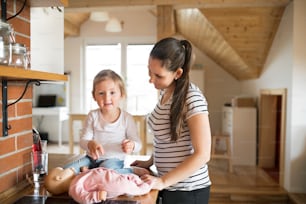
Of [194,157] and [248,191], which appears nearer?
[194,157]

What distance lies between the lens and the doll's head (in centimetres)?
64

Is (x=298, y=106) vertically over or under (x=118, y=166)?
over

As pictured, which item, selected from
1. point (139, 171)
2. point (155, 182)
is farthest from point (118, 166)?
point (155, 182)

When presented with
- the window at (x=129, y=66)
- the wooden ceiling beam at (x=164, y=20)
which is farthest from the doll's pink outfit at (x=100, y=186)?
the window at (x=129, y=66)

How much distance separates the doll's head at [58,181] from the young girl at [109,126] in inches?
6.8

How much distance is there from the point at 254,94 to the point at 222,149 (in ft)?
2.89

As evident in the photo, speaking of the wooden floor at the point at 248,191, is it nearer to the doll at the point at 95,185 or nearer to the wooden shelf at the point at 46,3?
the doll at the point at 95,185

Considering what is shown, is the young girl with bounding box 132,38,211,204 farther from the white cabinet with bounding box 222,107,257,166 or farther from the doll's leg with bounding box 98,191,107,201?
the white cabinet with bounding box 222,107,257,166

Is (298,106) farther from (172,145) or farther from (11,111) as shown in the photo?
(11,111)

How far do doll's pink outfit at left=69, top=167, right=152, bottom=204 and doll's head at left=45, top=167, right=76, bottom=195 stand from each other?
1.5 inches

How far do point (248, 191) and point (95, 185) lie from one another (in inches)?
88.6

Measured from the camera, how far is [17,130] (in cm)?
80

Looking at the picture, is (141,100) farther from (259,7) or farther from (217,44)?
(259,7)

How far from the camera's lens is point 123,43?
178 inches
